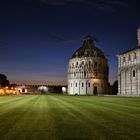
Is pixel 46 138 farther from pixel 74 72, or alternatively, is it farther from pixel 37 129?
pixel 74 72

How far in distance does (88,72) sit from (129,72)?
64.1 metres

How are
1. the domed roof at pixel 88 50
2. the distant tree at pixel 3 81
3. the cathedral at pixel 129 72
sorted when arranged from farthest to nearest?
1. the distant tree at pixel 3 81
2. the domed roof at pixel 88 50
3. the cathedral at pixel 129 72

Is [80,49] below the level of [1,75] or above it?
above

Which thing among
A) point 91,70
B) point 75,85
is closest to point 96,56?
point 91,70

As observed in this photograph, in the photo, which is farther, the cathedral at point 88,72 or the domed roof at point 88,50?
the domed roof at point 88,50

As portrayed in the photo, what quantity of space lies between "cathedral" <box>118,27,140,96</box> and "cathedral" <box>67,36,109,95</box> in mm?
57118

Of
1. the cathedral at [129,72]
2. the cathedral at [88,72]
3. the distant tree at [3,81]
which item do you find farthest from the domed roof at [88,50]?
the cathedral at [129,72]

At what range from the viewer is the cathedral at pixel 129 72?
254 feet

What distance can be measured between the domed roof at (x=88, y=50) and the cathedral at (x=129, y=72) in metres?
61.4

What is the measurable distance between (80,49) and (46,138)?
147 metres

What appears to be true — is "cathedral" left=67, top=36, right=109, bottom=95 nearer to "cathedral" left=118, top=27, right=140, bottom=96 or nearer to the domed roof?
the domed roof

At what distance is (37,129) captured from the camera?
13000 mm

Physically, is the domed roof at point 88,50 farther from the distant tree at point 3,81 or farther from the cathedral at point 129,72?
the cathedral at point 129,72

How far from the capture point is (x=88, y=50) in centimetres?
15238
